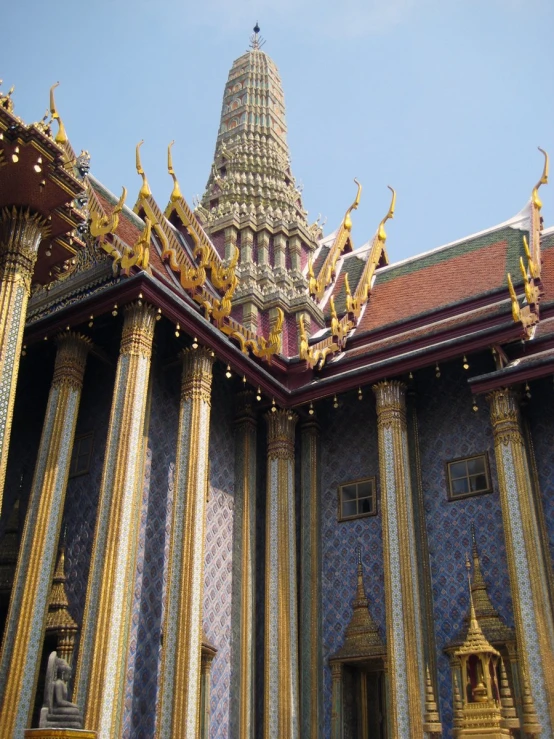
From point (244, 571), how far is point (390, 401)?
10.2ft

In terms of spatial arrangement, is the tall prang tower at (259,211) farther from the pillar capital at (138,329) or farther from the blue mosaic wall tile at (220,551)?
the pillar capital at (138,329)

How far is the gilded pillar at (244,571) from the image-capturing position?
11.0 m

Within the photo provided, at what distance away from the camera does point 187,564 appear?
10.1 m

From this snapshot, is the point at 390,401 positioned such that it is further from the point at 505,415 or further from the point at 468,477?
the point at 505,415

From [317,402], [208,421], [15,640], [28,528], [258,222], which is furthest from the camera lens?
[258,222]

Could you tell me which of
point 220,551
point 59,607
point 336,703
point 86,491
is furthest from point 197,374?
point 336,703

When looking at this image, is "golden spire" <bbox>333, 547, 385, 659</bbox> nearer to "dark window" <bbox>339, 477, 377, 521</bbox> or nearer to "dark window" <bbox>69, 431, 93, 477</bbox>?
"dark window" <bbox>339, 477, 377, 521</bbox>

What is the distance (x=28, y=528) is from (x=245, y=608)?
127 inches

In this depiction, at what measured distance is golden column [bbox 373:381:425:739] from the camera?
10.1 meters

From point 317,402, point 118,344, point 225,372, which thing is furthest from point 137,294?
point 317,402

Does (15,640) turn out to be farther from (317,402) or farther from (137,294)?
(317,402)

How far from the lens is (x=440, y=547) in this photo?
11492mm

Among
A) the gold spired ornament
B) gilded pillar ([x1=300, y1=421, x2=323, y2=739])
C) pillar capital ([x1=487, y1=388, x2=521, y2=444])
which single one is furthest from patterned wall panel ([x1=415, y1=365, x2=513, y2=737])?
the gold spired ornament

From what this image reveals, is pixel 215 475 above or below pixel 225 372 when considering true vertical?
below
